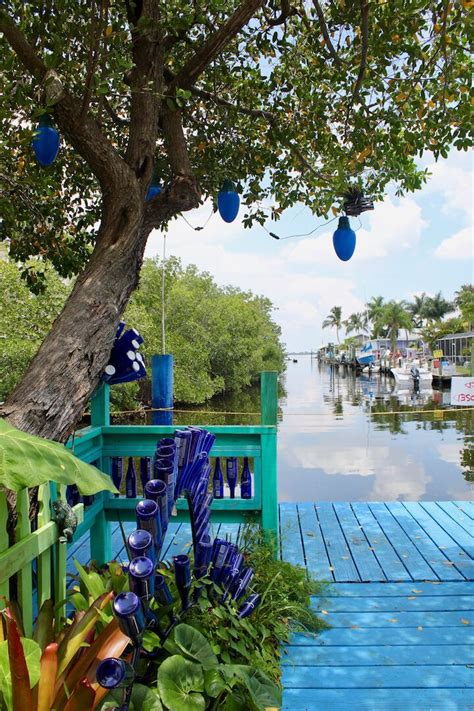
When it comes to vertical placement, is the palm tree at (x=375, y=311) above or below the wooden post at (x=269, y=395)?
above

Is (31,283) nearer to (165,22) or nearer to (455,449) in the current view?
(165,22)

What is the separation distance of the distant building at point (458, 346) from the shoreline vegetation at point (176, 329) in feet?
43.4

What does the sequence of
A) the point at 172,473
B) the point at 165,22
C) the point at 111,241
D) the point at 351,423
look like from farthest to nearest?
the point at 351,423 → the point at 165,22 → the point at 111,241 → the point at 172,473

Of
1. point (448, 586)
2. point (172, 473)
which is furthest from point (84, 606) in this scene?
point (448, 586)

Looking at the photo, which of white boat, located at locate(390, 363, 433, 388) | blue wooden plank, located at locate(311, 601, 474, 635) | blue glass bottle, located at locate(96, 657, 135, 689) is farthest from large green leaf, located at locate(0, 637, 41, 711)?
white boat, located at locate(390, 363, 433, 388)

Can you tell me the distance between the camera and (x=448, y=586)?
3.41 m

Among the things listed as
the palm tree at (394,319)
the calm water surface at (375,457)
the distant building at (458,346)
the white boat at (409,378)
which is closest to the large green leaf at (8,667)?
the calm water surface at (375,457)

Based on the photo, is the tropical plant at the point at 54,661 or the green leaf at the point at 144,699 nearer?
the tropical plant at the point at 54,661

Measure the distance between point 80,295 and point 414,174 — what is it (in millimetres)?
3373

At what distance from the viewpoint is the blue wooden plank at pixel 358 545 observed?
3627mm

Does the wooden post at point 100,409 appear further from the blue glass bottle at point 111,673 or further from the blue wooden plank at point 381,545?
the blue glass bottle at point 111,673

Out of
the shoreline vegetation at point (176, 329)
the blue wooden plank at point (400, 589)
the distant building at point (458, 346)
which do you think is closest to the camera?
the blue wooden plank at point (400, 589)

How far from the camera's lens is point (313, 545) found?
13.5ft

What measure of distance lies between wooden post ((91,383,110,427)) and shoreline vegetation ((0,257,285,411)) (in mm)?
3178
